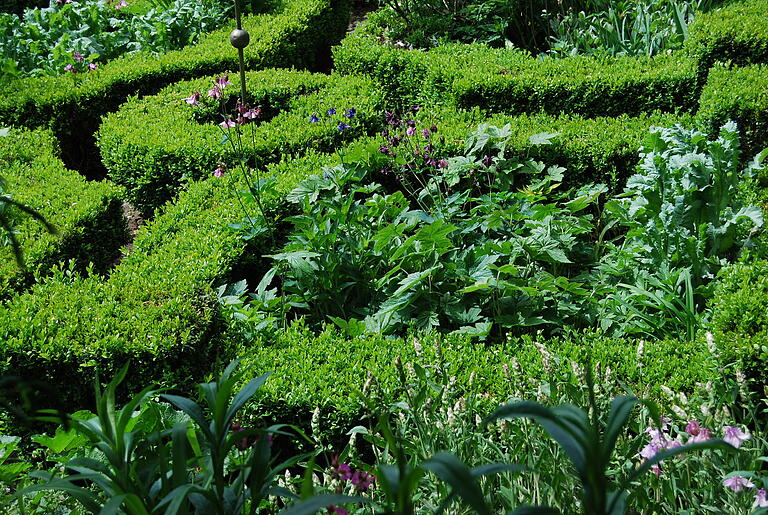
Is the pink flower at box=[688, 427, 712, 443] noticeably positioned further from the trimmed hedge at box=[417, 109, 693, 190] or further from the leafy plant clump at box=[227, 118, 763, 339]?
the trimmed hedge at box=[417, 109, 693, 190]

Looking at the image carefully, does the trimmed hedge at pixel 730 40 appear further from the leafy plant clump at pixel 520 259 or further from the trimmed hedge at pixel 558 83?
the leafy plant clump at pixel 520 259

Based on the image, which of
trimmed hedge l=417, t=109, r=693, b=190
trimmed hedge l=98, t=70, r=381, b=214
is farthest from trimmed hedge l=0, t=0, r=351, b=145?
trimmed hedge l=417, t=109, r=693, b=190

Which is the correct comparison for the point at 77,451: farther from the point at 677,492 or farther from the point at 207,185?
the point at 207,185

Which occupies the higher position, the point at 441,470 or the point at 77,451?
the point at 441,470

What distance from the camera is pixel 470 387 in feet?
9.75

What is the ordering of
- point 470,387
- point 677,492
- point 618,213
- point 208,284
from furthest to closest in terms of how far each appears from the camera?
1. point 618,213
2. point 208,284
3. point 470,387
4. point 677,492

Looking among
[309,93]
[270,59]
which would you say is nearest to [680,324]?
[309,93]

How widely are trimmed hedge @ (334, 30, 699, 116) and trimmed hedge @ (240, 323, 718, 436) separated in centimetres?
310

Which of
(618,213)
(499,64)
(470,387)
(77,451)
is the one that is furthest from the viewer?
(499,64)

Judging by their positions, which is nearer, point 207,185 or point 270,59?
point 207,185

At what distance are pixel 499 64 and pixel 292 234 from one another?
3.33m

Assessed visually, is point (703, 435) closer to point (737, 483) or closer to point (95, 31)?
point (737, 483)

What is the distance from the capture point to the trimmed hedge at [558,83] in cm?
579

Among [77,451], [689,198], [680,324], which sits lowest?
[680,324]
